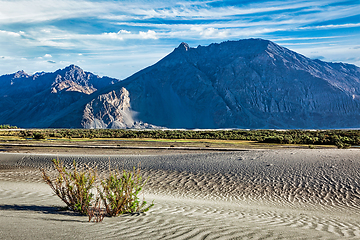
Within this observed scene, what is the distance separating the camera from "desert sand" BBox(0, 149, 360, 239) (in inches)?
209

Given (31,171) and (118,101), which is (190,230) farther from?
(118,101)

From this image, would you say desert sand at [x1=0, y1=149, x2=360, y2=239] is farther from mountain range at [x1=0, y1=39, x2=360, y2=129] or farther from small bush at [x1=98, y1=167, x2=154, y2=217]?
mountain range at [x1=0, y1=39, x2=360, y2=129]

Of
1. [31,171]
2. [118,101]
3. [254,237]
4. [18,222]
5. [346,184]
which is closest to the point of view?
[254,237]

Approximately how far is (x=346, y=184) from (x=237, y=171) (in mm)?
4437

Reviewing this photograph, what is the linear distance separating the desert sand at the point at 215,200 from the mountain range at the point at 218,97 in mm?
86222

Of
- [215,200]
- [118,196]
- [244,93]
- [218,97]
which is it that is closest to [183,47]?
[218,97]

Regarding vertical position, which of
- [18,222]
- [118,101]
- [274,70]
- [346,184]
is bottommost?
[346,184]

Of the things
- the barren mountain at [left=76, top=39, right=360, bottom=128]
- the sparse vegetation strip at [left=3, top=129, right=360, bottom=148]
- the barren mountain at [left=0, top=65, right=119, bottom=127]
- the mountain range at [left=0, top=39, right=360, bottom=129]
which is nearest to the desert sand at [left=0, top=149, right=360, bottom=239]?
the sparse vegetation strip at [left=3, top=129, right=360, bottom=148]

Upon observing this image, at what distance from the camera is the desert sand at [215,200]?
530 cm

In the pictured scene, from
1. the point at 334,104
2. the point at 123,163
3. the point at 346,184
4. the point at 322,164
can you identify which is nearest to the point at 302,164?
the point at 322,164

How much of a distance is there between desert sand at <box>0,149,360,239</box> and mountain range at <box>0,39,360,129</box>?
86222mm

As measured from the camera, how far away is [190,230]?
17.5ft

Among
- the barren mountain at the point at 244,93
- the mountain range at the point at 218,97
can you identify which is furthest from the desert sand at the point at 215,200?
the barren mountain at the point at 244,93

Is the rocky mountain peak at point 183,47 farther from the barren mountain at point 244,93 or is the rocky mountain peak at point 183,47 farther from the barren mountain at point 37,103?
the barren mountain at point 37,103
